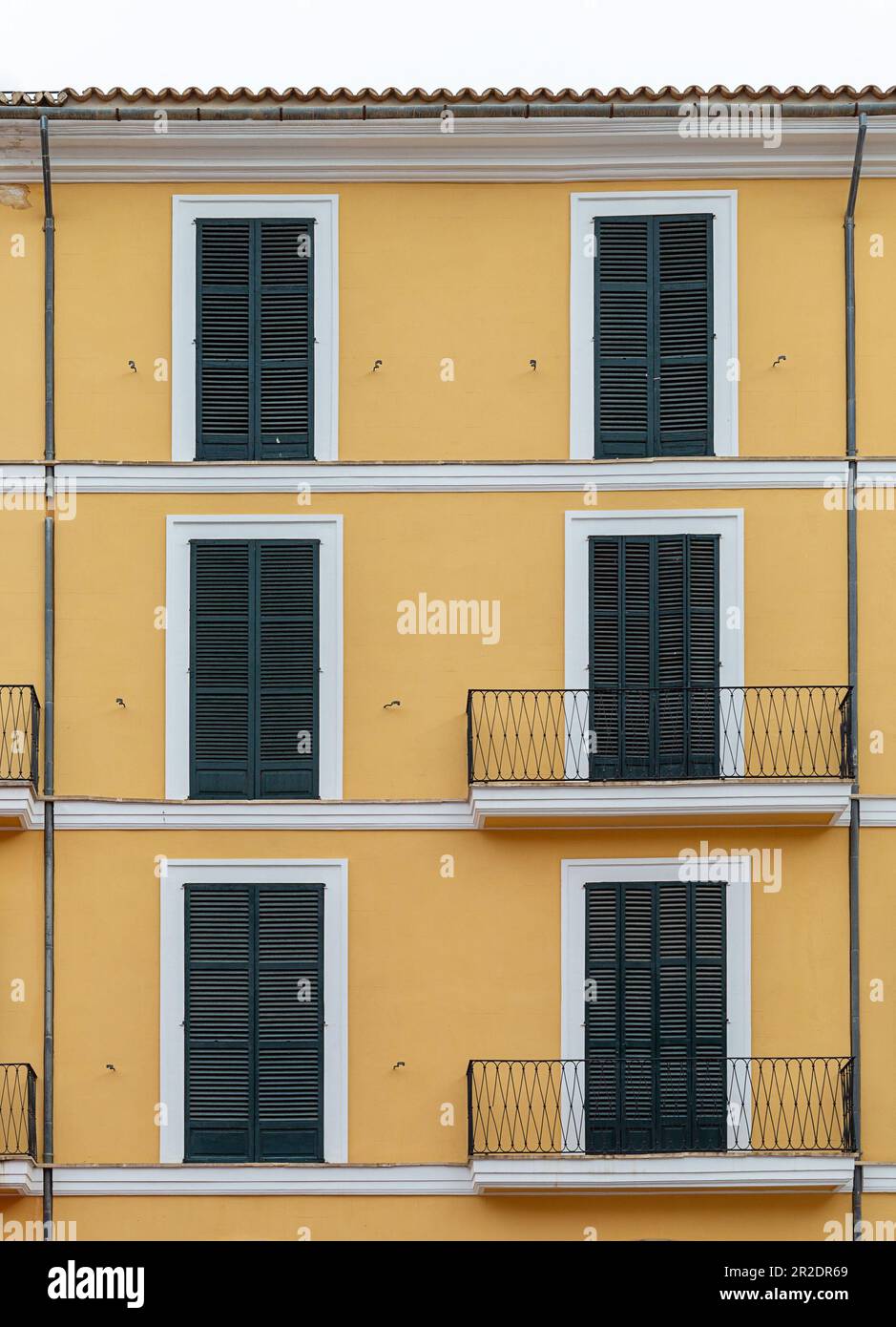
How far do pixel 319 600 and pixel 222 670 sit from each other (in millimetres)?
1044

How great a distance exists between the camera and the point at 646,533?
2259 centimetres

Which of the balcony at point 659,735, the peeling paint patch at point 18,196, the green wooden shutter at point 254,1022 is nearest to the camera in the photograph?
the green wooden shutter at point 254,1022

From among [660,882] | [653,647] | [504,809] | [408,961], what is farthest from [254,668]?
[660,882]

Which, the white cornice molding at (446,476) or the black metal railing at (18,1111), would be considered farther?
the white cornice molding at (446,476)

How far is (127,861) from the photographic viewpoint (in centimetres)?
2228

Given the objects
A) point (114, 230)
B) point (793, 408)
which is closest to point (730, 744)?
point (793, 408)

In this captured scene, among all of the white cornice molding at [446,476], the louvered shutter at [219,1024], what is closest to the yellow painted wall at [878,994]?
the white cornice molding at [446,476]

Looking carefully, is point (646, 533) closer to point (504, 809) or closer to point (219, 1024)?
point (504, 809)

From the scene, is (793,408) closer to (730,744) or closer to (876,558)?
(876,558)

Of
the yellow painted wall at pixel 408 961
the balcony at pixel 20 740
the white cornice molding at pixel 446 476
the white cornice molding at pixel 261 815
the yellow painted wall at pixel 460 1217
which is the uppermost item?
the white cornice molding at pixel 446 476

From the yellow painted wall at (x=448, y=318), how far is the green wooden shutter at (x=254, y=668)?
46.2 inches

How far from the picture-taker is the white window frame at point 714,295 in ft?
74.8

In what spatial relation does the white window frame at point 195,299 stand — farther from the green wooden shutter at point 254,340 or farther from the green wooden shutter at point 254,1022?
the green wooden shutter at point 254,1022
